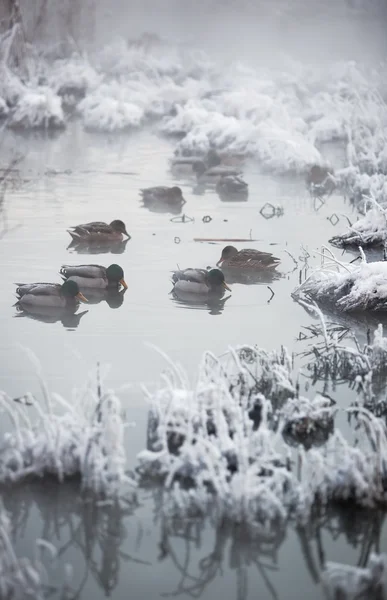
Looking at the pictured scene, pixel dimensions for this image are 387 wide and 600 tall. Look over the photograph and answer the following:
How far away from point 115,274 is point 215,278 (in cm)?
88

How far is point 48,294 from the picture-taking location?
7.71m

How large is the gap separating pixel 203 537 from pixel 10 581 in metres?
0.93

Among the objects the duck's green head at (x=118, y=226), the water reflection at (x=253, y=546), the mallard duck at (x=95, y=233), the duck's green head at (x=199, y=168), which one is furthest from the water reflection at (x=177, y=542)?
the duck's green head at (x=199, y=168)

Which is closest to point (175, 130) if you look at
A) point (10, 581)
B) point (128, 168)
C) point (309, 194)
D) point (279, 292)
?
point (128, 168)

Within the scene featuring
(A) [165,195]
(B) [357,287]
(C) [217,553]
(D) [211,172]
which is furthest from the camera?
(D) [211,172]

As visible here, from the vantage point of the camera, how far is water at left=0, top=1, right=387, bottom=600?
3.79 meters

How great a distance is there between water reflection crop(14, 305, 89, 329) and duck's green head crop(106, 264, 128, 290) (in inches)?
25.9

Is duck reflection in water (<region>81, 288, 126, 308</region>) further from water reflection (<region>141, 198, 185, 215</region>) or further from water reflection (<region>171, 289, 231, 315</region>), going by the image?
water reflection (<region>141, 198, 185, 215</region>)

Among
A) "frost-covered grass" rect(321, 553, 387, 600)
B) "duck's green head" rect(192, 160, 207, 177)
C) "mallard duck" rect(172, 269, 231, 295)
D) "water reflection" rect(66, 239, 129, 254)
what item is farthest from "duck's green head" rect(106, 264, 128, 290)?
"duck's green head" rect(192, 160, 207, 177)

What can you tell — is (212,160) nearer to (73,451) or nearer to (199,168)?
(199,168)

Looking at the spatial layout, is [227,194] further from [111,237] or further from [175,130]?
[175,130]

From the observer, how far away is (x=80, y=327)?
7238 mm

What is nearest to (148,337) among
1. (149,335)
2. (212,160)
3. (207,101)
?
(149,335)

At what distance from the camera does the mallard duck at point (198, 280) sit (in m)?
8.17
